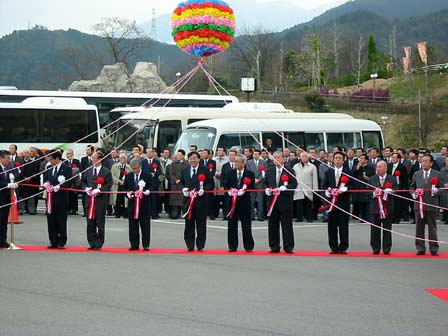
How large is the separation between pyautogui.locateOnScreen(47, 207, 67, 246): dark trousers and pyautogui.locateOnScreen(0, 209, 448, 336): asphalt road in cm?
71

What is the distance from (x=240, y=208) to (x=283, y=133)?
34.5ft

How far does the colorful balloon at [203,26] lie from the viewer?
1681cm

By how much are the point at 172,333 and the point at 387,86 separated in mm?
58705

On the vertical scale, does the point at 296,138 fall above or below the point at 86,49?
below

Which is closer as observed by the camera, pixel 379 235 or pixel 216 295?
pixel 216 295

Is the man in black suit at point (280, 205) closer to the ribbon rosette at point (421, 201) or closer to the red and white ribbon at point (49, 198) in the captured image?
the ribbon rosette at point (421, 201)

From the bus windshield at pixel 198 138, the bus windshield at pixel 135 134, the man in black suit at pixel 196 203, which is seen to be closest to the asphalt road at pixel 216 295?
the man in black suit at pixel 196 203

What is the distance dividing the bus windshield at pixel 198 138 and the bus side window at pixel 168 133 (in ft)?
7.96

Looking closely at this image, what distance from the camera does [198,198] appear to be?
14.0 m

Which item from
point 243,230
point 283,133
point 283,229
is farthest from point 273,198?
point 283,133

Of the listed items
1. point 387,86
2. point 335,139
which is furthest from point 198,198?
point 387,86

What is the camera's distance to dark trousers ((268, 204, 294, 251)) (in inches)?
544

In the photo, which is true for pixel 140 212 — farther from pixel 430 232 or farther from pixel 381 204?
pixel 430 232

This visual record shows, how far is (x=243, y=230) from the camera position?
45.9 ft
